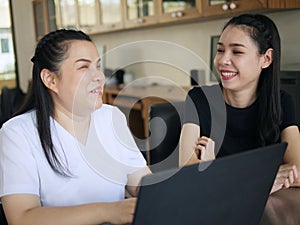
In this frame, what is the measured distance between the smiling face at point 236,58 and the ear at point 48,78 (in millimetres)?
628

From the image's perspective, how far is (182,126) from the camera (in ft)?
4.75

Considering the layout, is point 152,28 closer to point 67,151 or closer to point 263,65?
point 263,65

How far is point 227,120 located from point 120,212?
2.67 feet

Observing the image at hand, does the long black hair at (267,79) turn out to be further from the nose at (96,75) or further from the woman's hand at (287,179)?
the nose at (96,75)

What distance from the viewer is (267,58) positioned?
1453mm

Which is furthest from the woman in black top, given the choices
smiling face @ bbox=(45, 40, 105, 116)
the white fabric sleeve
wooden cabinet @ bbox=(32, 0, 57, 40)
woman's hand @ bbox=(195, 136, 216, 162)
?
wooden cabinet @ bbox=(32, 0, 57, 40)

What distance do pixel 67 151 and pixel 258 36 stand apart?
825 mm

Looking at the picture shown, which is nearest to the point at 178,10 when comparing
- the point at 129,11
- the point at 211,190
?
the point at 129,11

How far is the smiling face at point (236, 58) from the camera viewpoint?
1.40 meters

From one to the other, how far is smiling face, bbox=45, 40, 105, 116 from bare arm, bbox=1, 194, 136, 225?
0.30 meters

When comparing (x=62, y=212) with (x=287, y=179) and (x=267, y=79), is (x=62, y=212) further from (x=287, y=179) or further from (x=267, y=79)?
(x=267, y=79)

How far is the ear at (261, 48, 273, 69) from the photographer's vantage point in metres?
1.44

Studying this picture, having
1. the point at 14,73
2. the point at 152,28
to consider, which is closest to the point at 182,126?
the point at 152,28

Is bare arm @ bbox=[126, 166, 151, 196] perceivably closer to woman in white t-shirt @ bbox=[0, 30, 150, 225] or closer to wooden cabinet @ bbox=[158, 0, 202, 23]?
woman in white t-shirt @ bbox=[0, 30, 150, 225]
